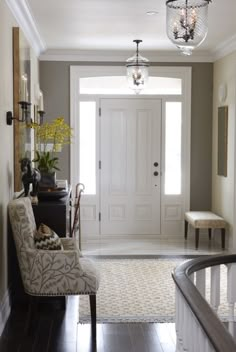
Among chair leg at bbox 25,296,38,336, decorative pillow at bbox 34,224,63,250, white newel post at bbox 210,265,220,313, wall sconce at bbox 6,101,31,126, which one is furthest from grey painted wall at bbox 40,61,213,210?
white newel post at bbox 210,265,220,313

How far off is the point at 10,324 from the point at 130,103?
466cm

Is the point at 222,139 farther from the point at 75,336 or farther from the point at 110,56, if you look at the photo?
the point at 75,336

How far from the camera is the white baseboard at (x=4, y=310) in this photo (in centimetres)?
441

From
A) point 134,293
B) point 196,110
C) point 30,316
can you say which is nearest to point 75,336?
point 30,316

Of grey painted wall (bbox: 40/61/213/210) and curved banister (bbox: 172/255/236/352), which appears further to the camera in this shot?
grey painted wall (bbox: 40/61/213/210)

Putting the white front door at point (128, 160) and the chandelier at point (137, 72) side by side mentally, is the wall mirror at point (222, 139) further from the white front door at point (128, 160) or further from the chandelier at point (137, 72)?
the chandelier at point (137, 72)

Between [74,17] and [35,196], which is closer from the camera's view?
[35,196]

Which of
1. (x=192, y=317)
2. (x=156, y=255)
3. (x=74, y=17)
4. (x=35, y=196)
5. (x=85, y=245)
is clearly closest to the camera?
(x=192, y=317)

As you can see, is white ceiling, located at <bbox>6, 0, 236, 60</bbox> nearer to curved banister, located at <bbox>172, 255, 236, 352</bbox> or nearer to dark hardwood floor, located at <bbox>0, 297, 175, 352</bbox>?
dark hardwood floor, located at <bbox>0, 297, 175, 352</bbox>

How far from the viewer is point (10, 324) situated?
14.9 feet

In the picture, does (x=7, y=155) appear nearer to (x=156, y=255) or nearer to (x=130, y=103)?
(x=156, y=255)

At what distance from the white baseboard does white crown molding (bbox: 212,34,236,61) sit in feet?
13.6

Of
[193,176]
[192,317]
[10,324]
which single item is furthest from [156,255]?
[192,317]

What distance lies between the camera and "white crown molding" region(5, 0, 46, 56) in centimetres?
508
